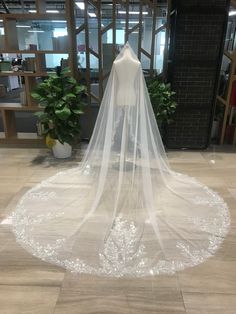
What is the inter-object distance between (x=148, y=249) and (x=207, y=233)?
55 cm

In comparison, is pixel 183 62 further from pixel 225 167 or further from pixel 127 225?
pixel 127 225

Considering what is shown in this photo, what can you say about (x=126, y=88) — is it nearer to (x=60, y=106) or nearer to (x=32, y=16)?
(x=60, y=106)

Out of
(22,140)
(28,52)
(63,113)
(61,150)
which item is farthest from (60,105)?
(22,140)

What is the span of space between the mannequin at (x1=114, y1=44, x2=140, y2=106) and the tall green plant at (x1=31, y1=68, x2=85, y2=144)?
36.0 inches

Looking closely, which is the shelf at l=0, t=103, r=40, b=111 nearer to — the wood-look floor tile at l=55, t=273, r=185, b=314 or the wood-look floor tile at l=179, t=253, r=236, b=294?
the wood-look floor tile at l=55, t=273, r=185, b=314

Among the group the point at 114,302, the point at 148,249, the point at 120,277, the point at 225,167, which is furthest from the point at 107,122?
the point at 225,167

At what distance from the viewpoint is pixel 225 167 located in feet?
11.3

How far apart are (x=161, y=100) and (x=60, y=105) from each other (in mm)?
1309

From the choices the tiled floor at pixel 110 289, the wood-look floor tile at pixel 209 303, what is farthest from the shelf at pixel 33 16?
the wood-look floor tile at pixel 209 303

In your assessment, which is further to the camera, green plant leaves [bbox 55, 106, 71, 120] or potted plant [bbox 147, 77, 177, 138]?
potted plant [bbox 147, 77, 177, 138]

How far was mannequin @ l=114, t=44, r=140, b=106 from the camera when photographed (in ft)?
8.45

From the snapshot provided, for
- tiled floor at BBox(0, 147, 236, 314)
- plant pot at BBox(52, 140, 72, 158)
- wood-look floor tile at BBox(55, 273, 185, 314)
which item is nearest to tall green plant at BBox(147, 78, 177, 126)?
plant pot at BBox(52, 140, 72, 158)

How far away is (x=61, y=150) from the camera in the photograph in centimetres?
364

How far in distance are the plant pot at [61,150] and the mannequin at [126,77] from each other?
133cm
